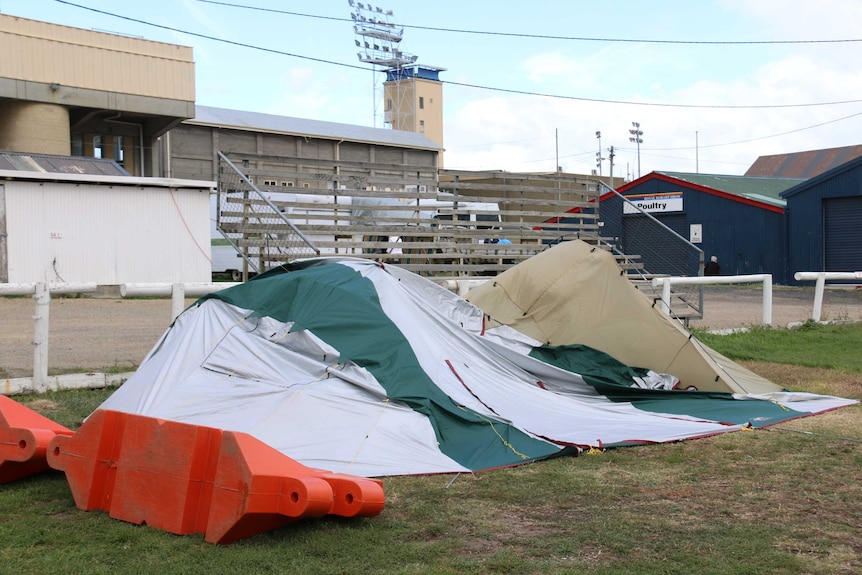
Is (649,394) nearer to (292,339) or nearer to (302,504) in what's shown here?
(292,339)

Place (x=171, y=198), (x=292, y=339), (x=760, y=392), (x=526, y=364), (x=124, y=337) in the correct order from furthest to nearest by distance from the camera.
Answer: (x=171, y=198), (x=124, y=337), (x=760, y=392), (x=526, y=364), (x=292, y=339)

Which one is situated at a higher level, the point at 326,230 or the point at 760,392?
the point at 326,230

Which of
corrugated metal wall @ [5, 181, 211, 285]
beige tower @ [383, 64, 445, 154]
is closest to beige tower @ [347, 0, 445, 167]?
beige tower @ [383, 64, 445, 154]

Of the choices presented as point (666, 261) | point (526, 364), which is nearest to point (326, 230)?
point (526, 364)

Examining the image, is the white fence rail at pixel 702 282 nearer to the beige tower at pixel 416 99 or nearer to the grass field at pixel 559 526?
the grass field at pixel 559 526

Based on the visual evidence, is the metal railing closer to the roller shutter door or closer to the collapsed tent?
the collapsed tent

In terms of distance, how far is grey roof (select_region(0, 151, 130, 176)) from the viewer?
21125 mm

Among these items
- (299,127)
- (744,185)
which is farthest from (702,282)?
(299,127)

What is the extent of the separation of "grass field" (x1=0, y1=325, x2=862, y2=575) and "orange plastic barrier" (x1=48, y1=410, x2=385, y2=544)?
10 cm

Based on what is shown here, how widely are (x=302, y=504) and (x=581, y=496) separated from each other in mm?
1879

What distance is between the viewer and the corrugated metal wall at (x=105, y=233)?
2053 centimetres

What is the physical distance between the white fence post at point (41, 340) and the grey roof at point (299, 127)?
1086 inches

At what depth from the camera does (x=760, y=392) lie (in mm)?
8914

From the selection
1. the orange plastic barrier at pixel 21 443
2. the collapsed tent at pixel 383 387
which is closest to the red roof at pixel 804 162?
the collapsed tent at pixel 383 387
